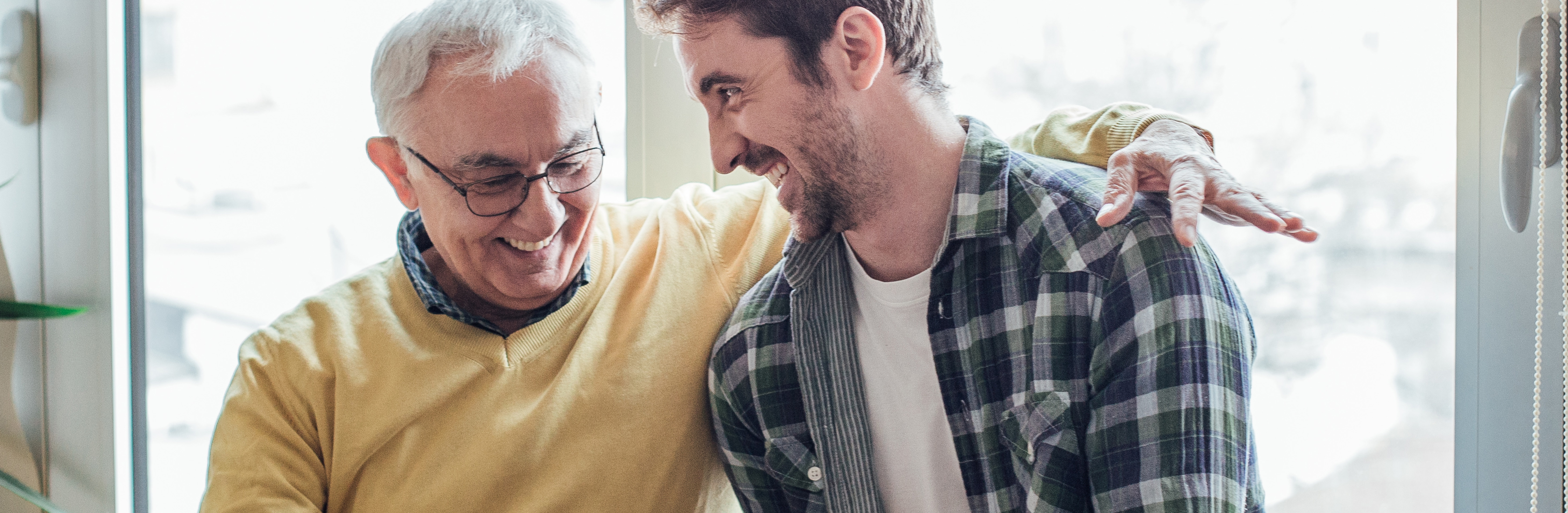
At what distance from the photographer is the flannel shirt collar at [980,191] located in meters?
1.12

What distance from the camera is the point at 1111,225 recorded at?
0.98 metres

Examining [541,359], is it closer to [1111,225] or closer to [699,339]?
[699,339]

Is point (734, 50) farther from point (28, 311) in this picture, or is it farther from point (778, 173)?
point (28, 311)

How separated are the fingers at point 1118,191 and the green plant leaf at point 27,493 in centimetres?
167

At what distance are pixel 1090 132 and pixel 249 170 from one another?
150cm

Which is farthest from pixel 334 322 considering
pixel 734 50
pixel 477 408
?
pixel 734 50

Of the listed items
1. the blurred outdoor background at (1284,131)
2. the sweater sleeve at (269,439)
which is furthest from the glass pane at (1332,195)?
the sweater sleeve at (269,439)

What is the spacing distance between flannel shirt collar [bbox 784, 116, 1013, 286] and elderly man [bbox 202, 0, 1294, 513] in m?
0.12

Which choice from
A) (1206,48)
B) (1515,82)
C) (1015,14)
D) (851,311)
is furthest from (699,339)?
(1515,82)

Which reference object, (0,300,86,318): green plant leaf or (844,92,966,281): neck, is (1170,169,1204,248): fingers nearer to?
(844,92,966,281): neck

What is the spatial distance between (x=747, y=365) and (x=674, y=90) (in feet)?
1.99

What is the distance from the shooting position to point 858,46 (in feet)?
3.72

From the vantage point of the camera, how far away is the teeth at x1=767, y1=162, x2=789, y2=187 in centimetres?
120

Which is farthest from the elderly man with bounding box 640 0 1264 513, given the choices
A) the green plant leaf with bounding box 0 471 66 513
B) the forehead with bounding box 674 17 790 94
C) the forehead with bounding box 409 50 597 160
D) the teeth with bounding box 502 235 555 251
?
the green plant leaf with bounding box 0 471 66 513
